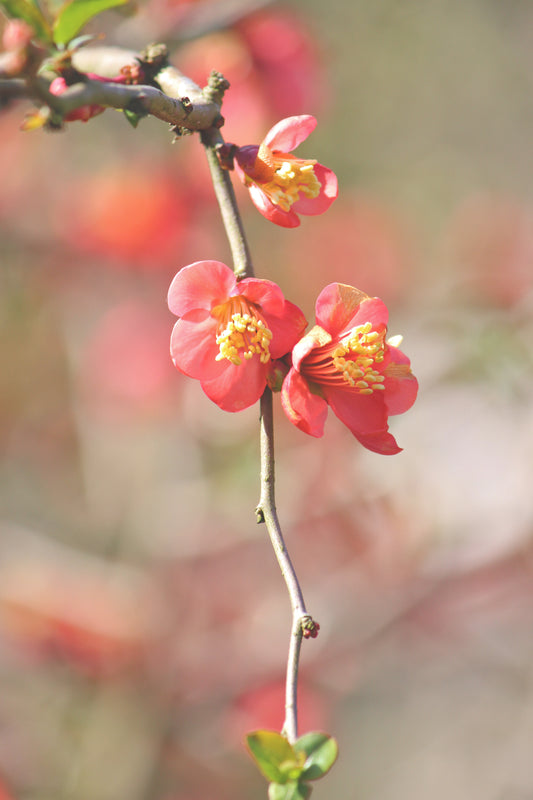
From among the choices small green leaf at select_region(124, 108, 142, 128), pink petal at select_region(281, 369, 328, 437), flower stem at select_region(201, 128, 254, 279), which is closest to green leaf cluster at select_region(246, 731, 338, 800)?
pink petal at select_region(281, 369, 328, 437)

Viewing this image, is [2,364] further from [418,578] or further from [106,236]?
[418,578]

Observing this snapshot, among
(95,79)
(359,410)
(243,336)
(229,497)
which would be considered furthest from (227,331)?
(229,497)

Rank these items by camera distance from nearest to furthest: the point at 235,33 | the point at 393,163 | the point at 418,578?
the point at 235,33, the point at 418,578, the point at 393,163

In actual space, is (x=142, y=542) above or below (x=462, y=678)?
above

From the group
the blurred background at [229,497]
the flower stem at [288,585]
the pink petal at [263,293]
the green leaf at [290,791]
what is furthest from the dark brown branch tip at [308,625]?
the blurred background at [229,497]

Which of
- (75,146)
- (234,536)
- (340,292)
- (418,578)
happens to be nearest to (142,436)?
(234,536)

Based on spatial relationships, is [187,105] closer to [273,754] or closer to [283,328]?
[283,328]

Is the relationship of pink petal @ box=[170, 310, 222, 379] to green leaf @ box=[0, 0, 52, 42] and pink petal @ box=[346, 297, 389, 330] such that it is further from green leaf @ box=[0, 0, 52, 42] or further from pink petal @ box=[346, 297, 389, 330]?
green leaf @ box=[0, 0, 52, 42]
